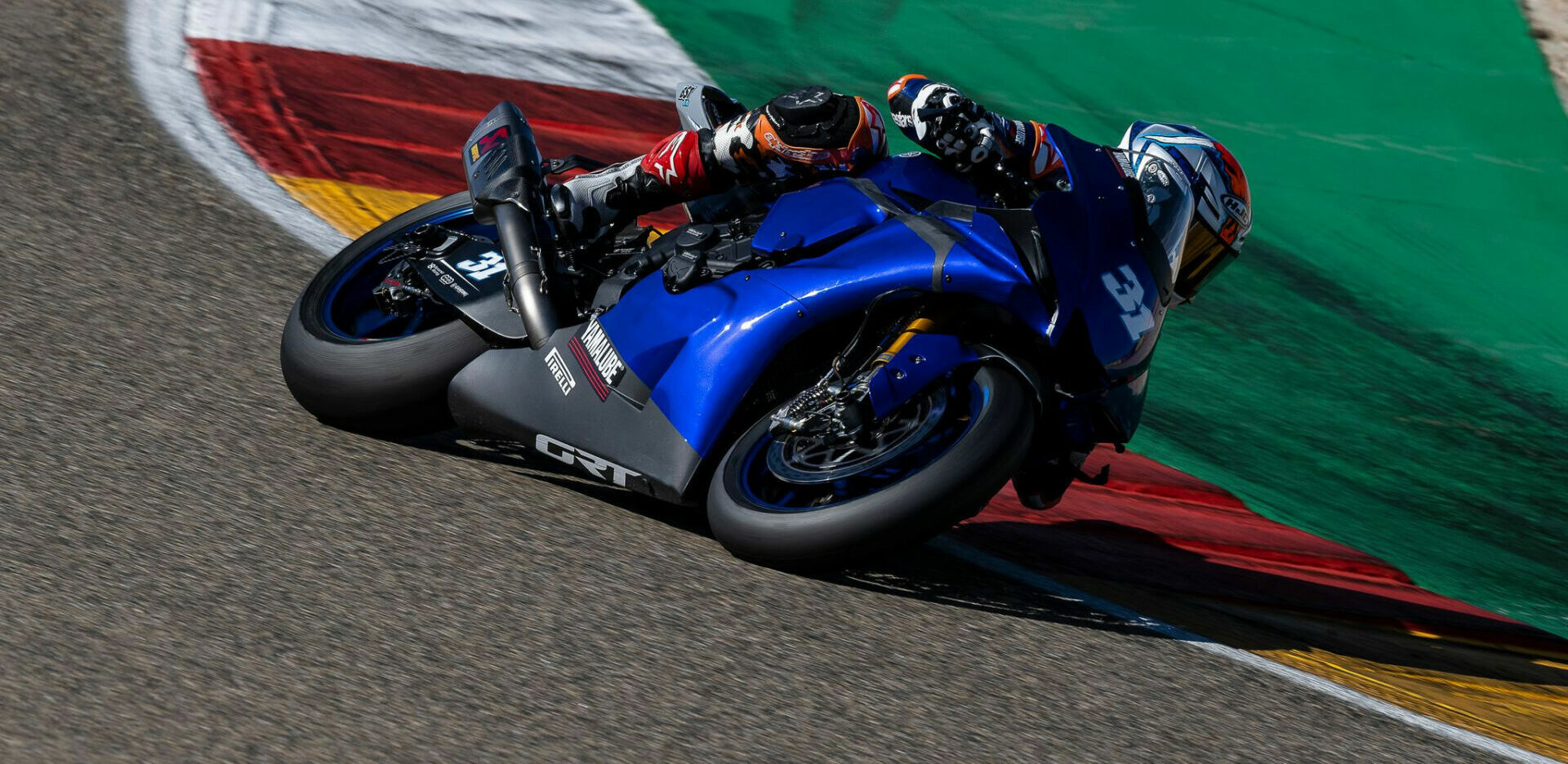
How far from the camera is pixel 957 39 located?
9805 mm

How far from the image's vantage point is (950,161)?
3928mm

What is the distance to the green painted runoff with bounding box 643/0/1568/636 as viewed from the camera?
19.7 ft

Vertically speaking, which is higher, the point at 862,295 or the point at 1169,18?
the point at 1169,18

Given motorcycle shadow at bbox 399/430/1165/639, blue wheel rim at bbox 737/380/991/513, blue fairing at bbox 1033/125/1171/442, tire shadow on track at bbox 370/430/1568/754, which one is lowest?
tire shadow on track at bbox 370/430/1568/754

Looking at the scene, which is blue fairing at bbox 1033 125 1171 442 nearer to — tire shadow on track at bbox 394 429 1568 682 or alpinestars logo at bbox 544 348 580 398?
tire shadow on track at bbox 394 429 1568 682

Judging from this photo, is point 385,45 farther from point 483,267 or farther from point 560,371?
point 560,371

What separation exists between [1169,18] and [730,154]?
6.88m

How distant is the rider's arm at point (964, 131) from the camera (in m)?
3.81

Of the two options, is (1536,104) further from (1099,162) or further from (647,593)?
(647,593)

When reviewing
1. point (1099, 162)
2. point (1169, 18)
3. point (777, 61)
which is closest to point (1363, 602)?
point (1099, 162)

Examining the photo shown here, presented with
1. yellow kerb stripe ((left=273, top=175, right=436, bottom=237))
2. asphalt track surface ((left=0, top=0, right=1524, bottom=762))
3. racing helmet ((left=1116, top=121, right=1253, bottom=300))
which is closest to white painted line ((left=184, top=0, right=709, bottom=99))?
yellow kerb stripe ((left=273, top=175, right=436, bottom=237))

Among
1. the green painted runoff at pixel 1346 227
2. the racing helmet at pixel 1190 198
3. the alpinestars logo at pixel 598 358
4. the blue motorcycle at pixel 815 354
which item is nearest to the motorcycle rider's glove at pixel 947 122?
the blue motorcycle at pixel 815 354

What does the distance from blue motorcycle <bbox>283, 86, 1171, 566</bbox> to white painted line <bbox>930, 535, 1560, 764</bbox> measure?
313 millimetres

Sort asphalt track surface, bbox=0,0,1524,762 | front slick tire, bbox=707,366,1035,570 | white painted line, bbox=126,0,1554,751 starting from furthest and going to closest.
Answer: white painted line, bbox=126,0,1554,751
front slick tire, bbox=707,366,1035,570
asphalt track surface, bbox=0,0,1524,762
